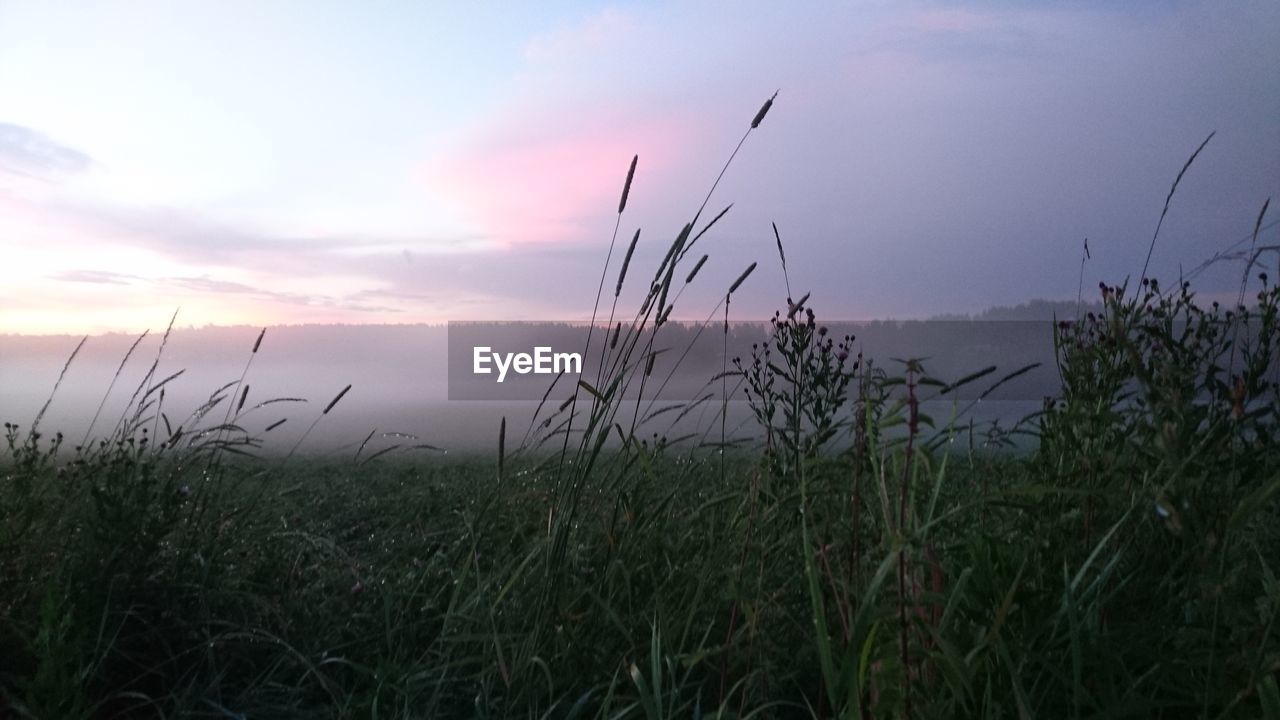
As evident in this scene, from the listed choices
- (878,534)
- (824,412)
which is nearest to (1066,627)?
(878,534)

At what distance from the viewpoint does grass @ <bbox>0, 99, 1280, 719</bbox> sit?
158cm

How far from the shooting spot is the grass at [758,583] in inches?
62.1

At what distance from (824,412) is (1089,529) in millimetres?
1155

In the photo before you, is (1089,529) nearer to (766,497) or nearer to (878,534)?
(878,534)

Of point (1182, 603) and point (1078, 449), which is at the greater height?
point (1078, 449)

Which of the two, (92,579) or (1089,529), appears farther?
(92,579)

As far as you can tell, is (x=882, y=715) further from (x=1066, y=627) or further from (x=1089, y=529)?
(x=1089, y=529)

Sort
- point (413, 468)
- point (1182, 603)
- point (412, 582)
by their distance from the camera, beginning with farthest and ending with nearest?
point (413, 468) < point (412, 582) < point (1182, 603)

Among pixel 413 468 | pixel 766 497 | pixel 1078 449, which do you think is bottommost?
pixel 413 468

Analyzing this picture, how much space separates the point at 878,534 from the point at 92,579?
81.6 inches

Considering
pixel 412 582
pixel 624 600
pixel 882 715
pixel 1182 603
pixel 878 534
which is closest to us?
pixel 882 715

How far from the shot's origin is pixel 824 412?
10.1ft

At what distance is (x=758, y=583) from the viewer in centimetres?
184

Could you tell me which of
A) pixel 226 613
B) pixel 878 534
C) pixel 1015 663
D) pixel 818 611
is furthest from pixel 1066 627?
pixel 226 613
